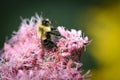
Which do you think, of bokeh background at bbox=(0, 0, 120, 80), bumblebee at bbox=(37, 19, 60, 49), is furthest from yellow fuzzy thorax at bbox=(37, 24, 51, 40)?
bokeh background at bbox=(0, 0, 120, 80)

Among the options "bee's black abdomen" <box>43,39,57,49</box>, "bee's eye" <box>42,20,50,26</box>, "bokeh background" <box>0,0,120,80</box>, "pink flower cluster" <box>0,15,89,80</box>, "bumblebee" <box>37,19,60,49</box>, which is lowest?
"pink flower cluster" <box>0,15,89,80</box>

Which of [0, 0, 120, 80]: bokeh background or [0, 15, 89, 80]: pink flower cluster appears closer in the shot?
[0, 15, 89, 80]: pink flower cluster

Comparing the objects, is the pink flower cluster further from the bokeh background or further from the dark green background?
the dark green background

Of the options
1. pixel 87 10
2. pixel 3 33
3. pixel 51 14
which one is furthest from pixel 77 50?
pixel 87 10

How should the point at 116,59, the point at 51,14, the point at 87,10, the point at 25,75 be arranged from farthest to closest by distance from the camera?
the point at 87,10
the point at 116,59
the point at 51,14
the point at 25,75

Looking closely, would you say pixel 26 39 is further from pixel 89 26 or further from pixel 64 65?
pixel 89 26

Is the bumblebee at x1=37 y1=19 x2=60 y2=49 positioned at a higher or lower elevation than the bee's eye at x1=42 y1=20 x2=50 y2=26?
lower

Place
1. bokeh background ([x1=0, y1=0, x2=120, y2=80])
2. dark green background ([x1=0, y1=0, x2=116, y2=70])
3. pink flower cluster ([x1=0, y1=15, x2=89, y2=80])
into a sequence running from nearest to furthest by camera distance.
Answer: pink flower cluster ([x1=0, y1=15, x2=89, y2=80]), bokeh background ([x1=0, y1=0, x2=120, y2=80]), dark green background ([x1=0, y1=0, x2=116, y2=70])

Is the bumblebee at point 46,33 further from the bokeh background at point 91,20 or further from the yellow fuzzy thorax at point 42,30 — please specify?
the bokeh background at point 91,20
